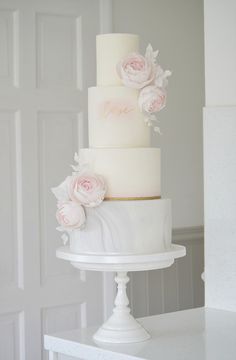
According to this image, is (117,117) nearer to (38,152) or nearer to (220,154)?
(220,154)

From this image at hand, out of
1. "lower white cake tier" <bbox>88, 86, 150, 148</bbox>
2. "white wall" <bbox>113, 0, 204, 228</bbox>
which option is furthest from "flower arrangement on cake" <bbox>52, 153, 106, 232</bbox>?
"white wall" <bbox>113, 0, 204, 228</bbox>

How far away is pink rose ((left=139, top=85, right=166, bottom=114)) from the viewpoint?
6.98 feet

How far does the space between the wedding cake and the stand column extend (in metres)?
0.15

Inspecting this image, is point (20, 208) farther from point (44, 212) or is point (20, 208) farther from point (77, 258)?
point (77, 258)

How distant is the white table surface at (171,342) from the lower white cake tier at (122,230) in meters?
0.25

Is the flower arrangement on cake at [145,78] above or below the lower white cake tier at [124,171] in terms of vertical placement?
above

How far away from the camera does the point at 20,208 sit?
3.87 metres

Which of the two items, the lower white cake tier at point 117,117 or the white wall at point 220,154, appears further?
the white wall at point 220,154

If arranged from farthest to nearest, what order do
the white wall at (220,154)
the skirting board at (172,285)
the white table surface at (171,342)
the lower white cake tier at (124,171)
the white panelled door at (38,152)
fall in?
the skirting board at (172,285) → the white panelled door at (38,152) → the white wall at (220,154) → the lower white cake tier at (124,171) → the white table surface at (171,342)

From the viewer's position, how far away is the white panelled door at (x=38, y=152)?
382 centimetres

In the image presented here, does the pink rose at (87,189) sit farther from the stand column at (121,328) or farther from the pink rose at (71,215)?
the stand column at (121,328)

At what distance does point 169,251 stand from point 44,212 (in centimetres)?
189

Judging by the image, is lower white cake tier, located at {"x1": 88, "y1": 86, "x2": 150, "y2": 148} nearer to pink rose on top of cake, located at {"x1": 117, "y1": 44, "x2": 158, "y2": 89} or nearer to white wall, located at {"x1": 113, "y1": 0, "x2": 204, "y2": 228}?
pink rose on top of cake, located at {"x1": 117, "y1": 44, "x2": 158, "y2": 89}

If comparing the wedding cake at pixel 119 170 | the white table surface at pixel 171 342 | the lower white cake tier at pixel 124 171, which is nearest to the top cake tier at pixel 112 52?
the wedding cake at pixel 119 170
